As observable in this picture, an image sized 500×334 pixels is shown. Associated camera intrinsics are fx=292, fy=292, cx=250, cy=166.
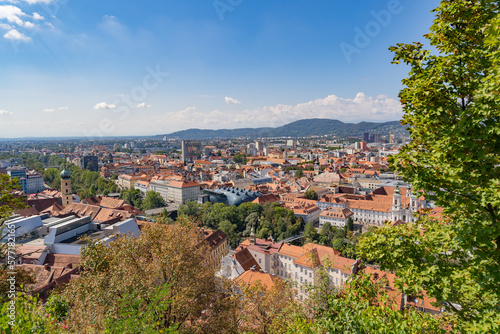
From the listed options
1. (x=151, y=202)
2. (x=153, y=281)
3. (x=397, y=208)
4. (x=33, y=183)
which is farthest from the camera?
(x=33, y=183)

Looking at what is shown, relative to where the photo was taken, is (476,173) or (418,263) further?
(418,263)

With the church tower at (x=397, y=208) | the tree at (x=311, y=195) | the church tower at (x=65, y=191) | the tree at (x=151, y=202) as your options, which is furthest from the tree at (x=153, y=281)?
the tree at (x=311, y=195)

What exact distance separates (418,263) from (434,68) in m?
3.40

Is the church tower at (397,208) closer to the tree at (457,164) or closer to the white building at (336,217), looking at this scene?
the white building at (336,217)

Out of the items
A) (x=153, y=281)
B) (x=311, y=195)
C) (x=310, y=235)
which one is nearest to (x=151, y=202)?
(x=310, y=235)

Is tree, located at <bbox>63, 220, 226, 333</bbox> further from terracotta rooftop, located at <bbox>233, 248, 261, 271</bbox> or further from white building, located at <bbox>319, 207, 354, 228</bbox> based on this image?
white building, located at <bbox>319, 207, 354, 228</bbox>

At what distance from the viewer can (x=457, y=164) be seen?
4.84 meters

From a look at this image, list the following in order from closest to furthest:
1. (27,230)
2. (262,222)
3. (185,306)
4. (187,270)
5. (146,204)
→ (185,306) → (187,270) → (27,230) → (262,222) → (146,204)

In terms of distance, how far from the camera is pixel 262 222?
42.0 m

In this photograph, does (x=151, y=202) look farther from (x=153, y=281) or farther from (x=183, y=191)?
(x=153, y=281)

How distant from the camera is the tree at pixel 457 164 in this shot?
14.7 ft

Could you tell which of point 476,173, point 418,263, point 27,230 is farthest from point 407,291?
point 27,230

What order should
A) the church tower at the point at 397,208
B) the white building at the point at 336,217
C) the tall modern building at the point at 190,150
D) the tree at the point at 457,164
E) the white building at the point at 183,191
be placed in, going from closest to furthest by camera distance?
the tree at the point at 457,164, the church tower at the point at 397,208, the white building at the point at 336,217, the white building at the point at 183,191, the tall modern building at the point at 190,150

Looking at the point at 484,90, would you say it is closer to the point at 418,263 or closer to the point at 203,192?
the point at 418,263
